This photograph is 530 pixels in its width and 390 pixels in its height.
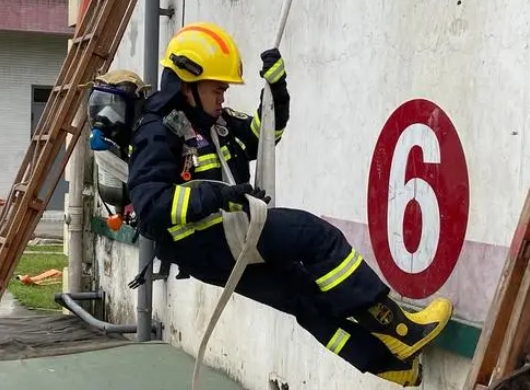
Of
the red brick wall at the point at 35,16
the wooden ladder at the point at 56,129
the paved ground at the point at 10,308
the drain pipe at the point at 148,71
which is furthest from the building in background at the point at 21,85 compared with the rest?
the drain pipe at the point at 148,71

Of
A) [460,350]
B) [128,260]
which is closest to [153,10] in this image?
[128,260]

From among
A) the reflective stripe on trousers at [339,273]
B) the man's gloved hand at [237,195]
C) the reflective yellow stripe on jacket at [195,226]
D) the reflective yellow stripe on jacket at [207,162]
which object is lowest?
the reflective stripe on trousers at [339,273]

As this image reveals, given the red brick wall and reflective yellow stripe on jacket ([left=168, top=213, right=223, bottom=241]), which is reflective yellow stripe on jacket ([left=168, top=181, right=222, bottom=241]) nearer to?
reflective yellow stripe on jacket ([left=168, top=213, right=223, bottom=241])

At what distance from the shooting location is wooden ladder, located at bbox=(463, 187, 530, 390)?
2490 millimetres

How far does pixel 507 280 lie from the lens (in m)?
2.60

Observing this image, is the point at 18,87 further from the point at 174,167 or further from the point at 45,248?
the point at 174,167

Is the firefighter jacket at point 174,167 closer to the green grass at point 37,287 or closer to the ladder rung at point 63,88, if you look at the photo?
the ladder rung at point 63,88

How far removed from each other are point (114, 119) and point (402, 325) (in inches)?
58.9

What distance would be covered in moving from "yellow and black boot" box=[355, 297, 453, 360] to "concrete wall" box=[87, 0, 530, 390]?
10cm

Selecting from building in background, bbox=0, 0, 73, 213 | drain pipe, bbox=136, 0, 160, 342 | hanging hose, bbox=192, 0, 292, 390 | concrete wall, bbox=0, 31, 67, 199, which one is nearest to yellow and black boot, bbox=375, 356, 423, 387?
hanging hose, bbox=192, 0, 292, 390

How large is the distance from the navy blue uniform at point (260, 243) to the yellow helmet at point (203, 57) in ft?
0.35

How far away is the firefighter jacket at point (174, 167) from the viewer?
3546 millimetres

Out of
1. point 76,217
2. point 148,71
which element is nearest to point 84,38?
point 148,71

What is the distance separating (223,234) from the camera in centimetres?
376
